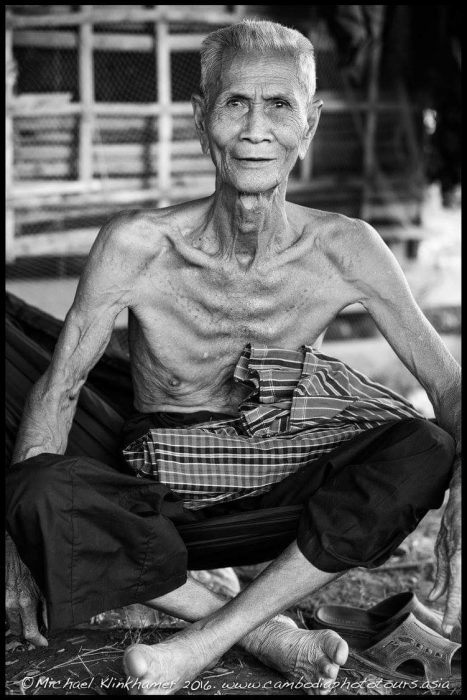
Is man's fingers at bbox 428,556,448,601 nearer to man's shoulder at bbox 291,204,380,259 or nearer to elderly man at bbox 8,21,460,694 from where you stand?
elderly man at bbox 8,21,460,694

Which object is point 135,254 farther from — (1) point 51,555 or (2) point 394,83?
(2) point 394,83

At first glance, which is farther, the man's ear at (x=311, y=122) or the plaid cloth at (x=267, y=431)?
the man's ear at (x=311, y=122)

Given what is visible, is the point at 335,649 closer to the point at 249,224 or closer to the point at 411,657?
the point at 411,657

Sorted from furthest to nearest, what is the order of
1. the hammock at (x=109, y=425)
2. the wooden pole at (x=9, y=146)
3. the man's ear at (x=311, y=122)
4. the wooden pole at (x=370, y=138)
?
the wooden pole at (x=370, y=138), the wooden pole at (x=9, y=146), the man's ear at (x=311, y=122), the hammock at (x=109, y=425)

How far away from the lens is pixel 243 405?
2494 mm

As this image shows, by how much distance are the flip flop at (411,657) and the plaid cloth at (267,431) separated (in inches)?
20.0

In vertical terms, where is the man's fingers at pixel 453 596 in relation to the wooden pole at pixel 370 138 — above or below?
below

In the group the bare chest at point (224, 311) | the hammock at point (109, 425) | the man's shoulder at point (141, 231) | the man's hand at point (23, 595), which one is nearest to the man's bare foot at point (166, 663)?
the hammock at point (109, 425)

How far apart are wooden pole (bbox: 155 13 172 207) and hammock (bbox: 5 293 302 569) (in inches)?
117

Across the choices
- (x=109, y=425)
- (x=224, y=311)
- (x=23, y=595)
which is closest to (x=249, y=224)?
(x=224, y=311)

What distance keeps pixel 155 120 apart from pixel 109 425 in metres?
3.69

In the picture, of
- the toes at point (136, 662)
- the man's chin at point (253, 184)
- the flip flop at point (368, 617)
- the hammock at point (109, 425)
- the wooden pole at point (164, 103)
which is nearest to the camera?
the toes at point (136, 662)

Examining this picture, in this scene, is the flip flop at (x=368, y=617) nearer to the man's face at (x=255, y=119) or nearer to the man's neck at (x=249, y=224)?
the man's neck at (x=249, y=224)

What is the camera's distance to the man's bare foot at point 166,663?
2.04 m
